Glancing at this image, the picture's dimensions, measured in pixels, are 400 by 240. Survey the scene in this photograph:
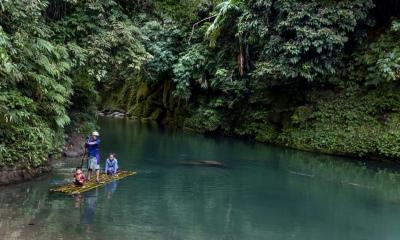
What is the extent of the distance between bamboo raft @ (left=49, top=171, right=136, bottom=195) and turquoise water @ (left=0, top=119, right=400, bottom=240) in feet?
0.83

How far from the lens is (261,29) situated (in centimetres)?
2334

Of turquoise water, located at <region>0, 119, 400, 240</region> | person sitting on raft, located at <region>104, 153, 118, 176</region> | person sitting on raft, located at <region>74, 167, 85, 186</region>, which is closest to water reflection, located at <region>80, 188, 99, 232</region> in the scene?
turquoise water, located at <region>0, 119, 400, 240</region>

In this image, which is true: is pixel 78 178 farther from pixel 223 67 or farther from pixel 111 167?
pixel 223 67

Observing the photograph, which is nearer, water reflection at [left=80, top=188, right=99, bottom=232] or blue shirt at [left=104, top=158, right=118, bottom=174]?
water reflection at [left=80, top=188, right=99, bottom=232]

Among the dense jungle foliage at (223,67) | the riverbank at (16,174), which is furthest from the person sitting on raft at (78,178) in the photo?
the riverbank at (16,174)

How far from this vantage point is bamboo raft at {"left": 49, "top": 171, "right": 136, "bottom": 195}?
12680 millimetres

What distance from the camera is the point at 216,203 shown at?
12938mm

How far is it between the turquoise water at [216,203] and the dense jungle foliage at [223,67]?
200cm

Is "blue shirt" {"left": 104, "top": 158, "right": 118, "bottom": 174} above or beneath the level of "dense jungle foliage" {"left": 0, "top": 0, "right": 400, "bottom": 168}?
beneath

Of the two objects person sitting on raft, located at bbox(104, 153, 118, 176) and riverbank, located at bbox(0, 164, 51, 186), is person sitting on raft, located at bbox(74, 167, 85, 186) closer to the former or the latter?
riverbank, located at bbox(0, 164, 51, 186)

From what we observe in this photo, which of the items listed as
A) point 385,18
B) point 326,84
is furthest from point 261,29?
point 385,18

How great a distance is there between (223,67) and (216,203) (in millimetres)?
16343

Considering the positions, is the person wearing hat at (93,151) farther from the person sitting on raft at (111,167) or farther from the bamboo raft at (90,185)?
the person sitting on raft at (111,167)

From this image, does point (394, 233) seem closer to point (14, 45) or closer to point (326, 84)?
point (14, 45)
